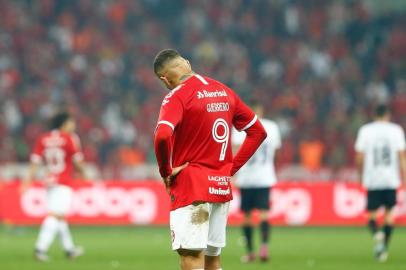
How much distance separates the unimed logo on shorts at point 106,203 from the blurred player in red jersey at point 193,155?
14.4 m

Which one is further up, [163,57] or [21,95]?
[21,95]

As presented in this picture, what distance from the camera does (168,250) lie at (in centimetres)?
1744

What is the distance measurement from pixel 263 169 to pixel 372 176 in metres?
1.71

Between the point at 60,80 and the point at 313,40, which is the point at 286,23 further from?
the point at 60,80

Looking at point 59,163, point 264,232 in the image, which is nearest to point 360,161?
point 264,232

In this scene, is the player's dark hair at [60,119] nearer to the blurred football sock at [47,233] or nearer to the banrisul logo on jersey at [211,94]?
the blurred football sock at [47,233]

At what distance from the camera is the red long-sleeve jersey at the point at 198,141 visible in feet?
27.3

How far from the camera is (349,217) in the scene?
22.7 meters

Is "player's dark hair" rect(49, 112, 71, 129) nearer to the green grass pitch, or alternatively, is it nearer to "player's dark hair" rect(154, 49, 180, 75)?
the green grass pitch

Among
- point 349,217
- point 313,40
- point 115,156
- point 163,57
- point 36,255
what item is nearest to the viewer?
point 163,57

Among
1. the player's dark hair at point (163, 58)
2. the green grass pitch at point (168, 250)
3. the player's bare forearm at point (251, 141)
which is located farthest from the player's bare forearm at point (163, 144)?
the green grass pitch at point (168, 250)

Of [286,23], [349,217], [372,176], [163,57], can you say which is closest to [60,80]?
[286,23]

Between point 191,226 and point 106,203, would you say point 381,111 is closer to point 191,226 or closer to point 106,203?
point 191,226

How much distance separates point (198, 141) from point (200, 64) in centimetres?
2157
